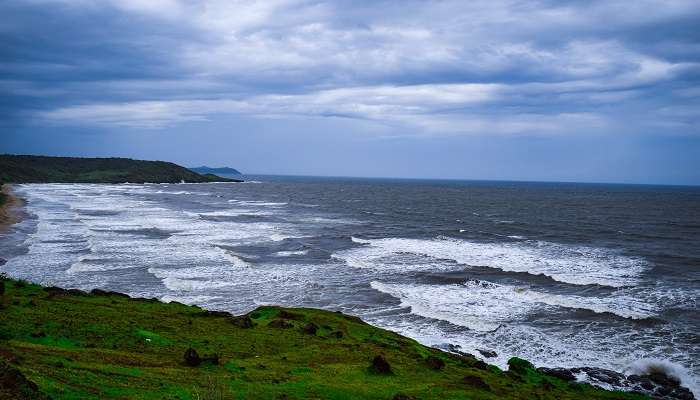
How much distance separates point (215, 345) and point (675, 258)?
47920 mm

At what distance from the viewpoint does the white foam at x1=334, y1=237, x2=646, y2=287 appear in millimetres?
43531

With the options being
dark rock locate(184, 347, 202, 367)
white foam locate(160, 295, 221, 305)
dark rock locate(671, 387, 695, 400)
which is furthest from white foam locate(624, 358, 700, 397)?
white foam locate(160, 295, 221, 305)

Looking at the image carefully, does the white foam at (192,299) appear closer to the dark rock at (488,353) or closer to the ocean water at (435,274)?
the ocean water at (435,274)

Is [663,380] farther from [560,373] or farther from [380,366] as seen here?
[380,366]

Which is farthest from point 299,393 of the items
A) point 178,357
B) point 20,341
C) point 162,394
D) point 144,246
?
point 144,246

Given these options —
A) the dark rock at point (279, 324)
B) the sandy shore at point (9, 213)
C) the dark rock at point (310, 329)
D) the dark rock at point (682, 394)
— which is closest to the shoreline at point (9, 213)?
the sandy shore at point (9, 213)

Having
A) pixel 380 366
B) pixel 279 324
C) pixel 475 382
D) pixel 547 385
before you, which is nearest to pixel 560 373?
Answer: pixel 547 385

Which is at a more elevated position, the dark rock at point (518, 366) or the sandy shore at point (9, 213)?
the sandy shore at point (9, 213)

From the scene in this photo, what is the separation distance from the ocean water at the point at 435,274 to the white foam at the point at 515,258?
179 mm

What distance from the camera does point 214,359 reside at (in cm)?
1658

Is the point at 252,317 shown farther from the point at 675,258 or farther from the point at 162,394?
the point at 675,258

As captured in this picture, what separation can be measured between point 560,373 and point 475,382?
21.3 ft

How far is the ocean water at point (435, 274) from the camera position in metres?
27.9

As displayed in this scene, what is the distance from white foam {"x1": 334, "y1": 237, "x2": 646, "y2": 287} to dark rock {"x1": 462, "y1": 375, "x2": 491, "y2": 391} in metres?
25.3
